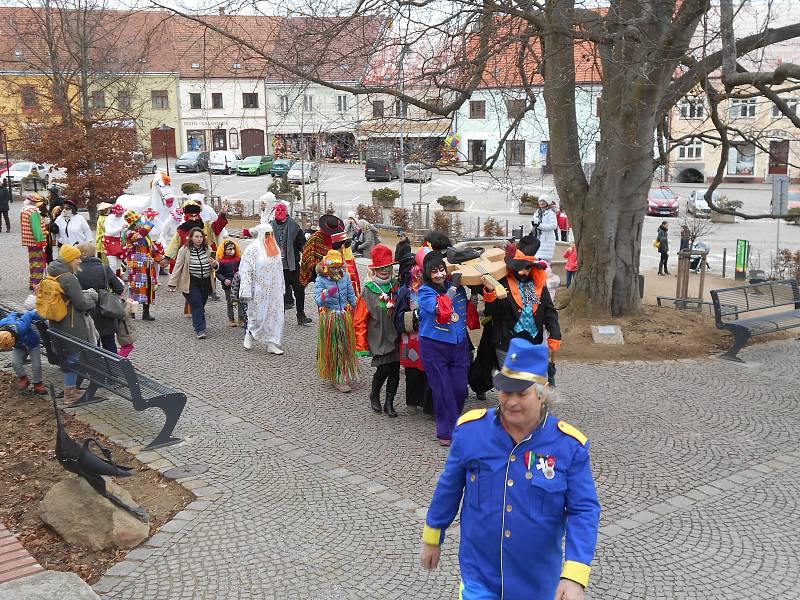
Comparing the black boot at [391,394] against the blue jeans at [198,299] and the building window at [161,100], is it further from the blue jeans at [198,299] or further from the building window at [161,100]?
the building window at [161,100]

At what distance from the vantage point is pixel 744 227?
105 feet

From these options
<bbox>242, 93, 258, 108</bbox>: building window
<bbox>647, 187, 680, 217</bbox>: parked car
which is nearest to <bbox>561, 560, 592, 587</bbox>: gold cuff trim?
<bbox>647, 187, 680, 217</bbox>: parked car

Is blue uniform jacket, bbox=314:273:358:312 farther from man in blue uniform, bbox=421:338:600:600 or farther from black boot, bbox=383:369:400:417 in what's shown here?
man in blue uniform, bbox=421:338:600:600

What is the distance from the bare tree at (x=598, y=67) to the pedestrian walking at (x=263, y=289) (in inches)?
90.7

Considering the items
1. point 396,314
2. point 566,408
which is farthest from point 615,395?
point 396,314

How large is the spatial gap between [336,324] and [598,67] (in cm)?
595

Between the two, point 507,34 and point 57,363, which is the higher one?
point 507,34

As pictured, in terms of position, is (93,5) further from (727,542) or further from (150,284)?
(727,542)

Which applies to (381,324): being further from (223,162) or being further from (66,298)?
(223,162)

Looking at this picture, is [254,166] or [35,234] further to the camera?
[254,166]

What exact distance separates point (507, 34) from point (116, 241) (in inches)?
271

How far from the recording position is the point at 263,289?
1099cm

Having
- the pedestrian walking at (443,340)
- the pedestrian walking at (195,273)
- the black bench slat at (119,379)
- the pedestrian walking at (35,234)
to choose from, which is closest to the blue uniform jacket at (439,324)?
the pedestrian walking at (443,340)

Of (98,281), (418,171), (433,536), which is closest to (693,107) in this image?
(418,171)
